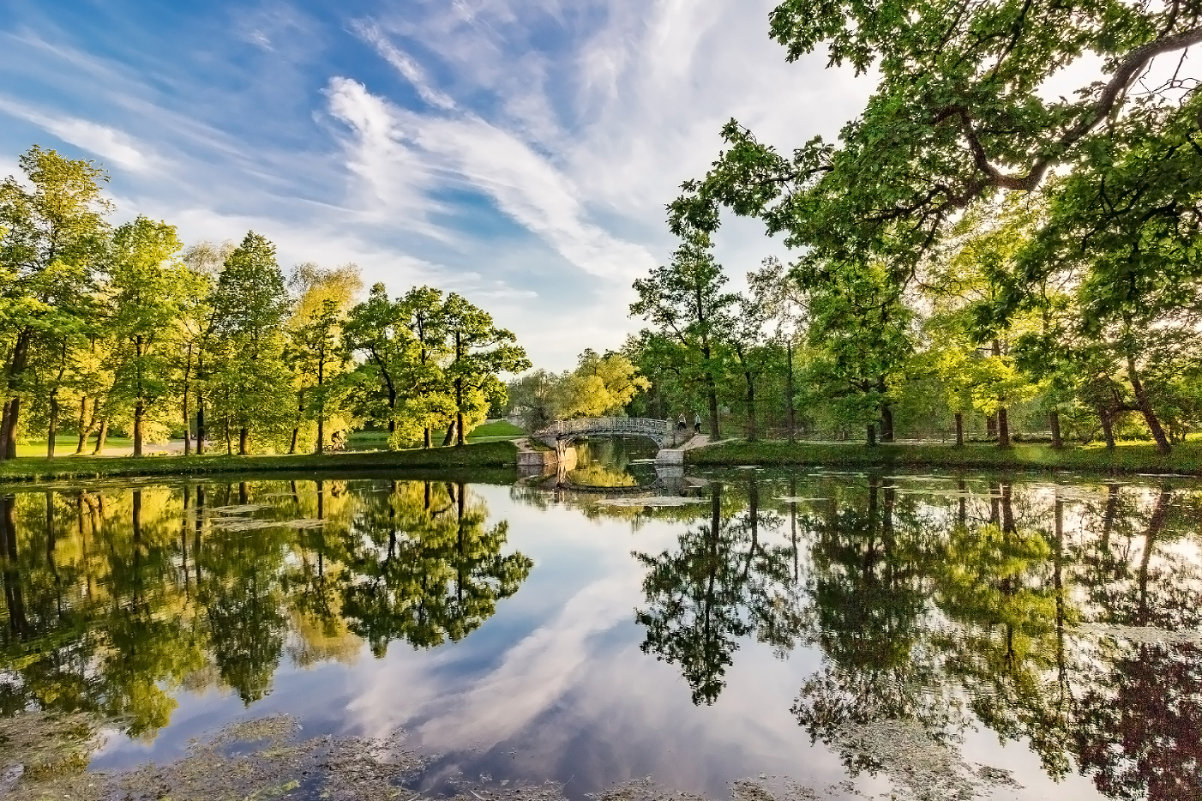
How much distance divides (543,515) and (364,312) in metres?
27.3

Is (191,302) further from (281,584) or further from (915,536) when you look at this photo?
(915,536)

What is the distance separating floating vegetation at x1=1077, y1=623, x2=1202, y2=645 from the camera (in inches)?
291

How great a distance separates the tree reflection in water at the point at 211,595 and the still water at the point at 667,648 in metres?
0.07

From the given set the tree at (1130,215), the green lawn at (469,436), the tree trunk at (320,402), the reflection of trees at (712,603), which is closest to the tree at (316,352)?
the tree trunk at (320,402)

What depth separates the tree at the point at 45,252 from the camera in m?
31.4

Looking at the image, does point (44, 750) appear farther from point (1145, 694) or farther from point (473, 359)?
point (473, 359)

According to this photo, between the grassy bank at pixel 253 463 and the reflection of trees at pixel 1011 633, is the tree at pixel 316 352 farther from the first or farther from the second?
the reflection of trees at pixel 1011 633

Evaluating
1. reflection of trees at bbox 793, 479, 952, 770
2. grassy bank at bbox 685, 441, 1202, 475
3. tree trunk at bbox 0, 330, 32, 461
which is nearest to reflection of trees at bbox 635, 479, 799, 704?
reflection of trees at bbox 793, 479, 952, 770

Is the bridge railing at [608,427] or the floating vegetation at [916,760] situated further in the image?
the bridge railing at [608,427]

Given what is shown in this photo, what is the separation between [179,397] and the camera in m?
40.0

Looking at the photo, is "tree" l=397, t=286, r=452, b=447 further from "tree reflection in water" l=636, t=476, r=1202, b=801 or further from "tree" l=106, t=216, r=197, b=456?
"tree reflection in water" l=636, t=476, r=1202, b=801

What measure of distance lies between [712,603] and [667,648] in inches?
77.4

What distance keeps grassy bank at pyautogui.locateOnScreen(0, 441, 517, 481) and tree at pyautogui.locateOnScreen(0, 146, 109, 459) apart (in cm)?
415

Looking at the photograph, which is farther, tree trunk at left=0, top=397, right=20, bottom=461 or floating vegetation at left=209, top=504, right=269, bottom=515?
tree trunk at left=0, top=397, right=20, bottom=461
